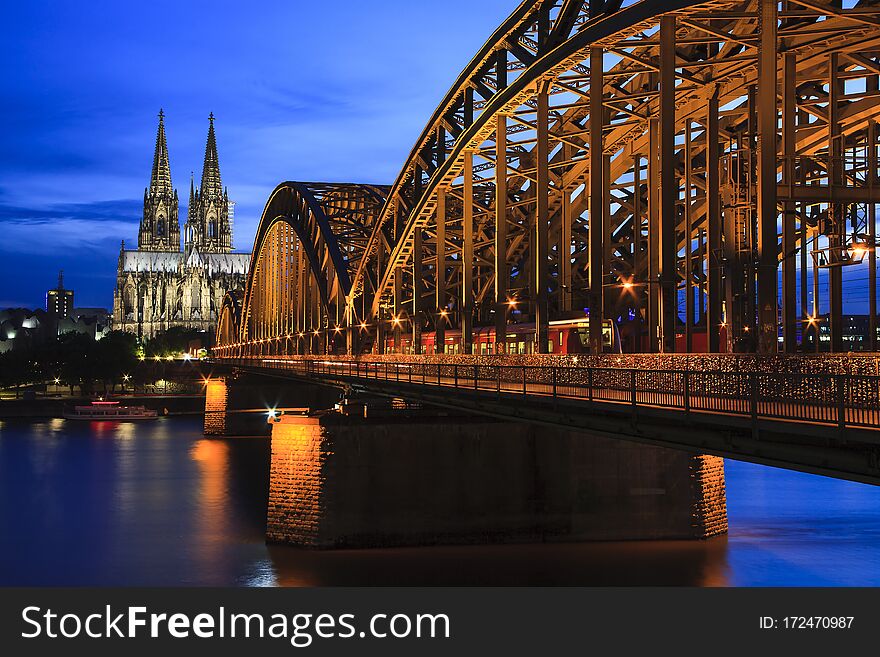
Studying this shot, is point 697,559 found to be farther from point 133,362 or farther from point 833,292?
point 133,362

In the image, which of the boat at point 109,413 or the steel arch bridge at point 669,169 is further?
the boat at point 109,413

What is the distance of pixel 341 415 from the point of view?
140 feet

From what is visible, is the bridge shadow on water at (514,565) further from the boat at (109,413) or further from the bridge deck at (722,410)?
the boat at (109,413)

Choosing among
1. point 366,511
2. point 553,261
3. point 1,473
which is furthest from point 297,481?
point 1,473

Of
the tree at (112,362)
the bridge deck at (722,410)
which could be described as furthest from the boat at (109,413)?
the bridge deck at (722,410)

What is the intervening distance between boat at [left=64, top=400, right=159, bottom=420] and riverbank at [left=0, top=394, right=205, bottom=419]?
126 inches

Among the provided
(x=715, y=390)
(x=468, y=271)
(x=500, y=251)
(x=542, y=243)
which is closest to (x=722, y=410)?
(x=715, y=390)

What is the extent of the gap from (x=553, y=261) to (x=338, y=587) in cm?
3724

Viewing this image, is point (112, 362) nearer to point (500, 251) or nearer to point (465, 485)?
point (500, 251)

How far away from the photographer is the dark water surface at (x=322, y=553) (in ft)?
125

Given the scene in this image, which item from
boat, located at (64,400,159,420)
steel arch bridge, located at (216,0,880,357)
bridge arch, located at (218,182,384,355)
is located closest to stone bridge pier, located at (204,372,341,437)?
bridge arch, located at (218,182,384,355)

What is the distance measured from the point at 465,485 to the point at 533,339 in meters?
8.86

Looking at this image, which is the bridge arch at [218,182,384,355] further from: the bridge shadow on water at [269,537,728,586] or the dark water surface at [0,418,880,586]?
the bridge shadow on water at [269,537,728,586]

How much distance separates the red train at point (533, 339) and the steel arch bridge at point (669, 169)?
3.09ft
